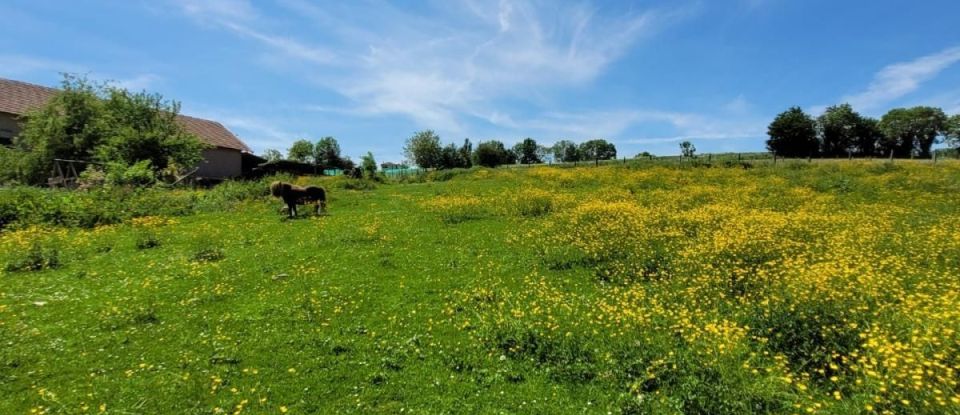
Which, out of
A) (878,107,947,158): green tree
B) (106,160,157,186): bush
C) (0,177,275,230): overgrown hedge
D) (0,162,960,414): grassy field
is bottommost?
(0,162,960,414): grassy field

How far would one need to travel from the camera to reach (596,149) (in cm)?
18575

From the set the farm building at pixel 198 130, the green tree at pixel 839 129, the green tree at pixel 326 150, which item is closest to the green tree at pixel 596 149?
the green tree at pixel 839 129

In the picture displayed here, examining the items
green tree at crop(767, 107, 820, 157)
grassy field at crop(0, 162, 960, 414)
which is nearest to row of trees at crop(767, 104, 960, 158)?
green tree at crop(767, 107, 820, 157)

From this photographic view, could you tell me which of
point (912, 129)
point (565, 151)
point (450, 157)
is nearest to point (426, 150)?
point (450, 157)

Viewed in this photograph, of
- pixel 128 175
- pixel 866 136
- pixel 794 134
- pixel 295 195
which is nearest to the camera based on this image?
pixel 295 195

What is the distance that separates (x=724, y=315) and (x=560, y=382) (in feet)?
12.2

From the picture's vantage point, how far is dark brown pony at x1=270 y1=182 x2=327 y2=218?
790 inches

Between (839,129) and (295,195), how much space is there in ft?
437

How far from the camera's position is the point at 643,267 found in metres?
11.0

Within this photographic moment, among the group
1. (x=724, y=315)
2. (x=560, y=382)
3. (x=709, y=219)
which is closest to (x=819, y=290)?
(x=724, y=315)

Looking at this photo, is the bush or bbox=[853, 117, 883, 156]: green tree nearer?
the bush

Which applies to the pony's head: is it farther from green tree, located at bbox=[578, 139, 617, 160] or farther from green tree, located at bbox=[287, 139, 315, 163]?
green tree, located at bbox=[578, 139, 617, 160]

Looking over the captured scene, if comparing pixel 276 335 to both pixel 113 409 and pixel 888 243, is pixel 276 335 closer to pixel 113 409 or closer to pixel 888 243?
pixel 113 409

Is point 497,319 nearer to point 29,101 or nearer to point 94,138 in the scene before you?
point 94,138
